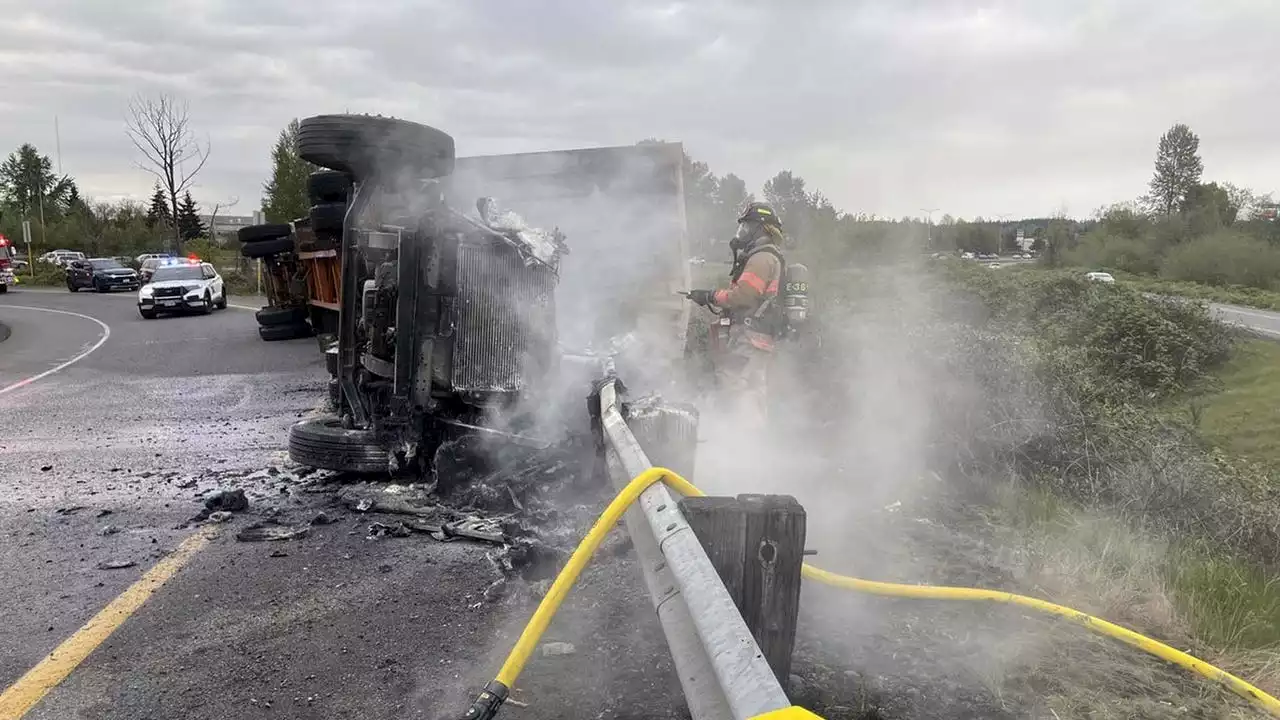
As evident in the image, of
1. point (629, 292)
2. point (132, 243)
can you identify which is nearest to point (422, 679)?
point (629, 292)

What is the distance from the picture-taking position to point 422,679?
2.89 m

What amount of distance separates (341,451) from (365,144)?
2.03 meters

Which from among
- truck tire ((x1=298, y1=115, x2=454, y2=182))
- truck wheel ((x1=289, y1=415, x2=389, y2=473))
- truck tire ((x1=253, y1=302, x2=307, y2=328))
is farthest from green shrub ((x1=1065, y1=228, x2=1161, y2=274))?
truck wheel ((x1=289, y1=415, x2=389, y2=473))

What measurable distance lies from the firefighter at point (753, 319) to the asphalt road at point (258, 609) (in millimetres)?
2591

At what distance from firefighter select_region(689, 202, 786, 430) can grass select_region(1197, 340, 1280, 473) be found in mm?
6934

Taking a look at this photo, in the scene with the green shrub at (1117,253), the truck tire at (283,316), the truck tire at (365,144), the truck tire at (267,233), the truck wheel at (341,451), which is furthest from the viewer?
the green shrub at (1117,253)

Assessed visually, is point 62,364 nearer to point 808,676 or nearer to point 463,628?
point 463,628

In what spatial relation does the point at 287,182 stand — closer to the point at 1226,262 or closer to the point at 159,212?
the point at 159,212

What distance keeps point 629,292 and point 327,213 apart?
9.59 ft

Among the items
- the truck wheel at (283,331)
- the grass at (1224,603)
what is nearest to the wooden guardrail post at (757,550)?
the grass at (1224,603)

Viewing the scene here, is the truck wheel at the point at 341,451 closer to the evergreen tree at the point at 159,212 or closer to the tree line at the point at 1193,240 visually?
the tree line at the point at 1193,240

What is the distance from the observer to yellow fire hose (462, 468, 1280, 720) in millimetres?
2195

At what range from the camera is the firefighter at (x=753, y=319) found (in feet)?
20.0

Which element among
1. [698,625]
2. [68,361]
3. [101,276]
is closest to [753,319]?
[698,625]
